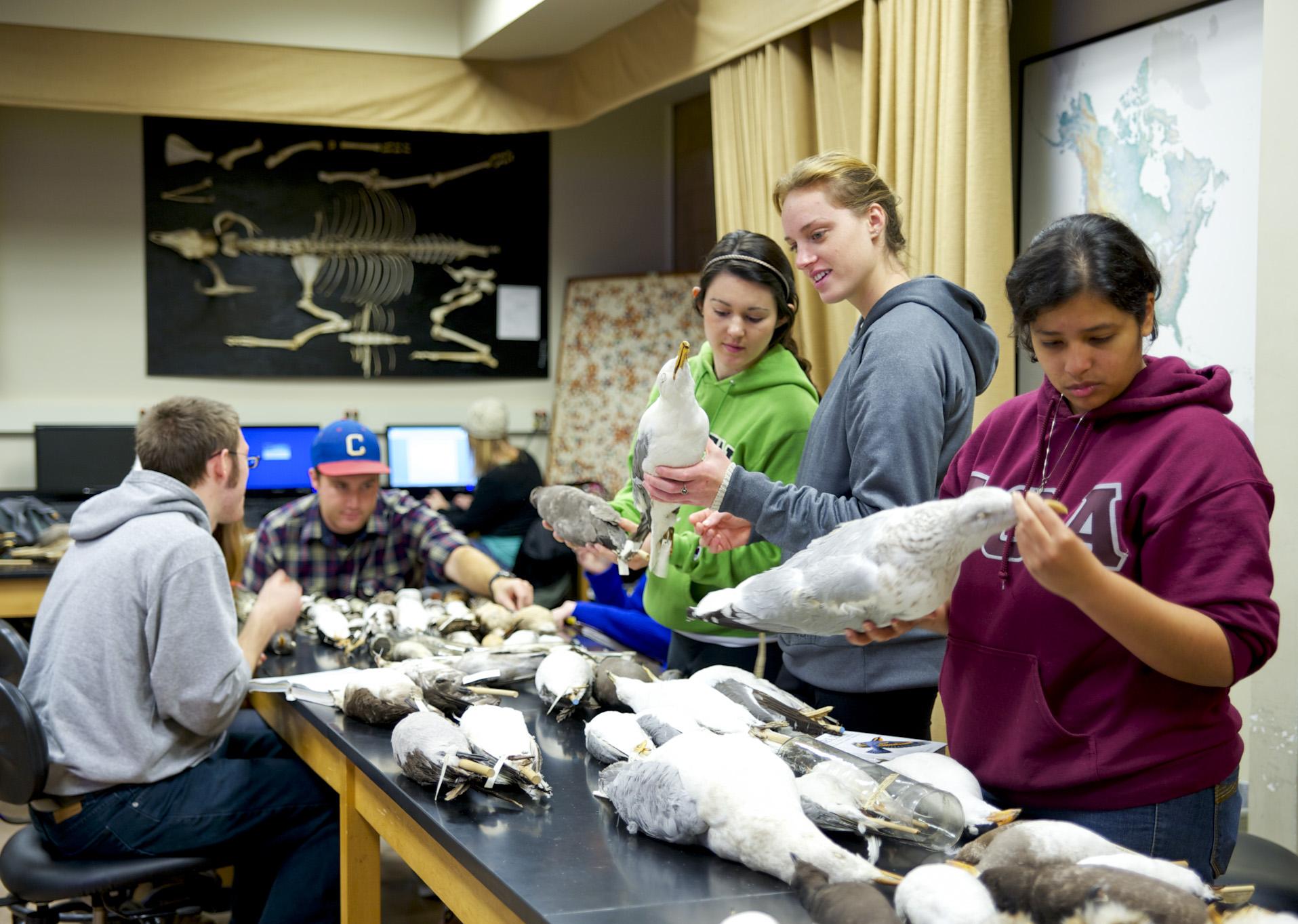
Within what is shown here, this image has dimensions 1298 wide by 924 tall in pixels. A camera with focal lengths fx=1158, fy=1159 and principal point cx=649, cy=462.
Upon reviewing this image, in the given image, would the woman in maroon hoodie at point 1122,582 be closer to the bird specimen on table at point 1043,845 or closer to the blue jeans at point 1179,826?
the blue jeans at point 1179,826

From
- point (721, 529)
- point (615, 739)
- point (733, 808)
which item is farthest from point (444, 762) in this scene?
point (721, 529)

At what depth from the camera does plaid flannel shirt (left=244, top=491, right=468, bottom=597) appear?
3264 mm

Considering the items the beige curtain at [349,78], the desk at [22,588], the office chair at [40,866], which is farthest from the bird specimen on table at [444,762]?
the beige curtain at [349,78]

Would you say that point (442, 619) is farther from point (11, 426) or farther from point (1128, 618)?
point (11, 426)

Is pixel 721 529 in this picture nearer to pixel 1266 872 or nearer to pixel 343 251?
pixel 1266 872

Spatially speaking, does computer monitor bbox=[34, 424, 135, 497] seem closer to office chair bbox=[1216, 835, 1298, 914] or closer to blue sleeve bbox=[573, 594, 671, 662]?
blue sleeve bbox=[573, 594, 671, 662]

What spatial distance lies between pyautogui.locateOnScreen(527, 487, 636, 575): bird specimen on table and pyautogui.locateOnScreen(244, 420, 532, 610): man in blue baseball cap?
86 centimetres

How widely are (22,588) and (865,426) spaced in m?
3.71

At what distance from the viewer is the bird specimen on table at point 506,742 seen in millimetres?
1641

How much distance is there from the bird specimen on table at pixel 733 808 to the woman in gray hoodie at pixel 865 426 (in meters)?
0.41

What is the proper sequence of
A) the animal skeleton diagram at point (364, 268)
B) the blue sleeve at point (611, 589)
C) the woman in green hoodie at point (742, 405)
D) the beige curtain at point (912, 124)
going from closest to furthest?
the woman in green hoodie at point (742, 405), the beige curtain at point (912, 124), the blue sleeve at point (611, 589), the animal skeleton diagram at point (364, 268)

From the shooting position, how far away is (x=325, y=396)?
6.08 meters

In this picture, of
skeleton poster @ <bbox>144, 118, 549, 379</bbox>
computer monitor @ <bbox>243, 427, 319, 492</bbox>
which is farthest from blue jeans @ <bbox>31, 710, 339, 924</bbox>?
skeleton poster @ <bbox>144, 118, 549, 379</bbox>

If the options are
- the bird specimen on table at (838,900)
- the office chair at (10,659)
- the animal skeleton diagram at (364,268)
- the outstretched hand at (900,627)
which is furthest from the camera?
the animal skeleton diagram at (364,268)
